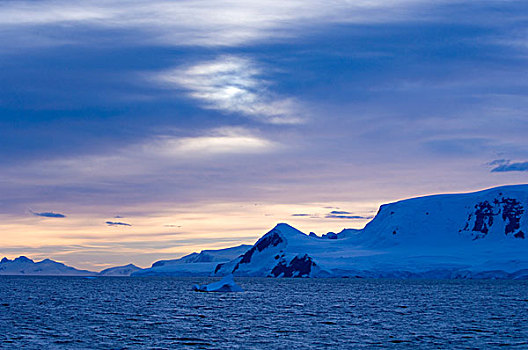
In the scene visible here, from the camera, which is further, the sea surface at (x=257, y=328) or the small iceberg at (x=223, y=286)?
the small iceberg at (x=223, y=286)

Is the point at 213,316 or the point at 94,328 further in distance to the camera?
the point at 213,316

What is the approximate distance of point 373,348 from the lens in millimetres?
50281

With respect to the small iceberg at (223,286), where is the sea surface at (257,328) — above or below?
below

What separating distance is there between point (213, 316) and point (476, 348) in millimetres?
34421

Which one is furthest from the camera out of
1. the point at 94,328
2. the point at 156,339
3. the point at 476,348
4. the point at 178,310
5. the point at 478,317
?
the point at 178,310

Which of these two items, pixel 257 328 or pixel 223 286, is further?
pixel 223 286

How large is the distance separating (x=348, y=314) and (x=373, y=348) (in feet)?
105

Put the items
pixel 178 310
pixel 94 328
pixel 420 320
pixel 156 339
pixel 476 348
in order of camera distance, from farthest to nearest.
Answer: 1. pixel 178 310
2. pixel 420 320
3. pixel 94 328
4. pixel 156 339
5. pixel 476 348

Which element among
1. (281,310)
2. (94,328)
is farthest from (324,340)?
(281,310)

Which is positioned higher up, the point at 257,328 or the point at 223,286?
the point at 223,286

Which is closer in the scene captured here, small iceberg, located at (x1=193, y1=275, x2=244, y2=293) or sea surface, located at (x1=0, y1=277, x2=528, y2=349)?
sea surface, located at (x1=0, y1=277, x2=528, y2=349)

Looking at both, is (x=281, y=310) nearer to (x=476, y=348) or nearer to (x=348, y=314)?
(x=348, y=314)

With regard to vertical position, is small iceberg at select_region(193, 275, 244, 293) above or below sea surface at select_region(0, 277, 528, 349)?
above

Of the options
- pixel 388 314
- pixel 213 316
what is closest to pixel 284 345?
pixel 213 316
